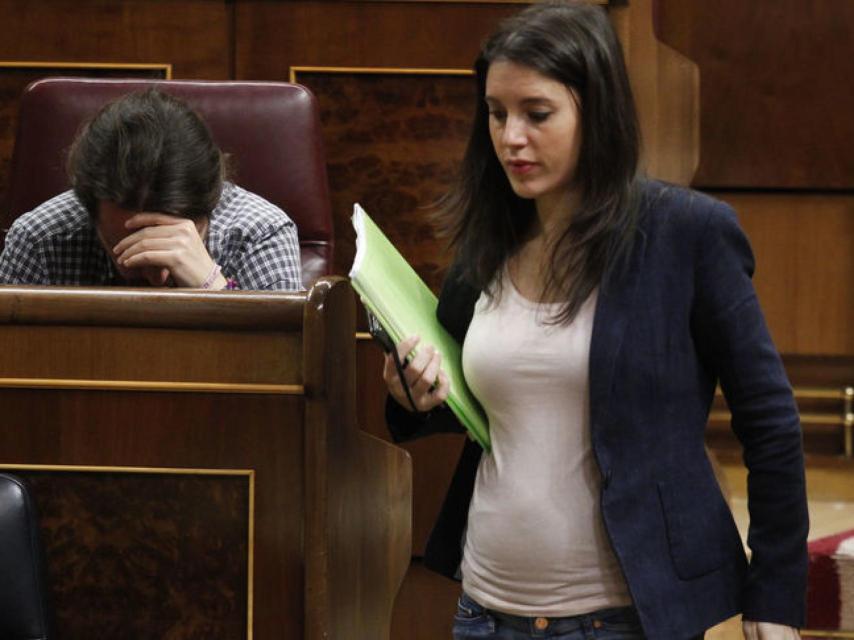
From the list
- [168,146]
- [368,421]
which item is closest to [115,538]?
[168,146]

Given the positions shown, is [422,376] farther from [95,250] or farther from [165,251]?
[95,250]

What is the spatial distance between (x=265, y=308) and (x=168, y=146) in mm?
245

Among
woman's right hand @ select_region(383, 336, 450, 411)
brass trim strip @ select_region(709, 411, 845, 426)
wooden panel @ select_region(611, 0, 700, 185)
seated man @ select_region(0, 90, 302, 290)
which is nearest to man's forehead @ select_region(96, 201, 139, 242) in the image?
seated man @ select_region(0, 90, 302, 290)

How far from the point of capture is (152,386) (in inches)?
34.1

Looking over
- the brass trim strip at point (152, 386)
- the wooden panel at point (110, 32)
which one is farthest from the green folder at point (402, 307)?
the wooden panel at point (110, 32)

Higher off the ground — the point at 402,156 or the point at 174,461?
the point at 402,156

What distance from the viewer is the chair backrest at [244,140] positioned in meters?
1.22

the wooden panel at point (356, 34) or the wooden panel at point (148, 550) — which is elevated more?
the wooden panel at point (356, 34)

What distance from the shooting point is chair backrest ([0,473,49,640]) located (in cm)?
79

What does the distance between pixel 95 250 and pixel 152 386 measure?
0.98 ft

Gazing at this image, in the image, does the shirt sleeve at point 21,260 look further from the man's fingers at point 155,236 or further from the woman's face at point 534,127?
the woman's face at point 534,127

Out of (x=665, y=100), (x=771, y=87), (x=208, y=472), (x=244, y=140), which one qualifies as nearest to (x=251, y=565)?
(x=208, y=472)

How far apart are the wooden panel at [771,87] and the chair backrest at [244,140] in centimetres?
84

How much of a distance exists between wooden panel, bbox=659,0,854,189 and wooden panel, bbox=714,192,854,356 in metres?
0.03
